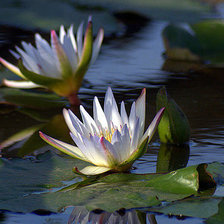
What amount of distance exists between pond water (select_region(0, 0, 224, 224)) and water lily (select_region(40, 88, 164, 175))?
0.07m

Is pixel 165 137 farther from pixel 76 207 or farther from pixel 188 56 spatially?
pixel 188 56

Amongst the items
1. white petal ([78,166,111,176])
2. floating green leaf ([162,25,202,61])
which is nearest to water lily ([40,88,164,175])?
white petal ([78,166,111,176])

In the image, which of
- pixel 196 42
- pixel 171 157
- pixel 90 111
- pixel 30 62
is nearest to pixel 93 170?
pixel 171 157

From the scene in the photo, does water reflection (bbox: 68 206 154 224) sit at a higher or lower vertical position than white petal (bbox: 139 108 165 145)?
lower

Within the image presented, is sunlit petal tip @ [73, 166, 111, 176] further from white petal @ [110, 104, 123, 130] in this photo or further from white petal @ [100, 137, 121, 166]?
white petal @ [110, 104, 123, 130]

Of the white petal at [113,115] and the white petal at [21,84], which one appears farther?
the white petal at [21,84]

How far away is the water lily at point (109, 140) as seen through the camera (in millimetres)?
1180

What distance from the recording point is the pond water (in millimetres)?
1105

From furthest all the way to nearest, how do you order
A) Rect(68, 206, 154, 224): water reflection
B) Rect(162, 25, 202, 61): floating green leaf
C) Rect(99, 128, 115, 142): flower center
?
Rect(162, 25, 202, 61): floating green leaf
Rect(99, 128, 115, 142): flower center
Rect(68, 206, 154, 224): water reflection

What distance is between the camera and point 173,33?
2.84 m

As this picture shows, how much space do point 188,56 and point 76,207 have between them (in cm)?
190

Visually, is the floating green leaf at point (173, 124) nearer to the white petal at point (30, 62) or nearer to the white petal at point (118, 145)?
the white petal at point (118, 145)

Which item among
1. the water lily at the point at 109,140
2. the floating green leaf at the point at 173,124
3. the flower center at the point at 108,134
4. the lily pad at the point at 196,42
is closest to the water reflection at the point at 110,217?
the water lily at the point at 109,140

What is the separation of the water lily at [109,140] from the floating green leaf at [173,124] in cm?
17
